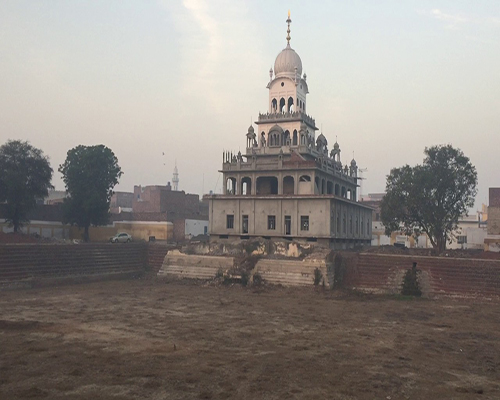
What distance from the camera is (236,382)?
1428 centimetres

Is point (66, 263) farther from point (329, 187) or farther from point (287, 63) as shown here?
point (287, 63)

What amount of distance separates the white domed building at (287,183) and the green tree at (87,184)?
13.6 m

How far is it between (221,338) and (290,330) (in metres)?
3.74

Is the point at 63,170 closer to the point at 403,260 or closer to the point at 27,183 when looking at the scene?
the point at 27,183

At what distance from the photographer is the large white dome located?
58625 mm

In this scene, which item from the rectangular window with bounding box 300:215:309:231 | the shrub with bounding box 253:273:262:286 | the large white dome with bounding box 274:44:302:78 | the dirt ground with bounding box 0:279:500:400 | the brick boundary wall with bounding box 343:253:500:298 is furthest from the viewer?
the large white dome with bounding box 274:44:302:78

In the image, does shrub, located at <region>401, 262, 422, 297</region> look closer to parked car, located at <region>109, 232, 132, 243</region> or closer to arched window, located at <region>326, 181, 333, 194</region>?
arched window, located at <region>326, 181, 333, 194</region>

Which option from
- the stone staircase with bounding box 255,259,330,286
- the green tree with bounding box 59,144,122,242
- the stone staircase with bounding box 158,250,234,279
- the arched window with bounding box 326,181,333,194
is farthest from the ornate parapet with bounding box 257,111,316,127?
the stone staircase with bounding box 255,259,330,286

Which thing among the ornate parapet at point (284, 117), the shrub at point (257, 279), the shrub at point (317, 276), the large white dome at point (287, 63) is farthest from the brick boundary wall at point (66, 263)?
the large white dome at point (287, 63)

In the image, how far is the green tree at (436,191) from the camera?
4162 centimetres

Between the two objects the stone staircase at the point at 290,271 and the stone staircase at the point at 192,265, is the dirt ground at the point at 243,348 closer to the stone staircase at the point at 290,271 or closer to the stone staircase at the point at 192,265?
the stone staircase at the point at 290,271

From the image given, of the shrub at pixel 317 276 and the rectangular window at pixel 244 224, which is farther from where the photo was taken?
the rectangular window at pixel 244 224

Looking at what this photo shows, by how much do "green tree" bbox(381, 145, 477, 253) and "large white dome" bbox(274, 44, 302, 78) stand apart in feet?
73.0

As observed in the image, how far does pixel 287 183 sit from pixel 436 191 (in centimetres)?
1721
